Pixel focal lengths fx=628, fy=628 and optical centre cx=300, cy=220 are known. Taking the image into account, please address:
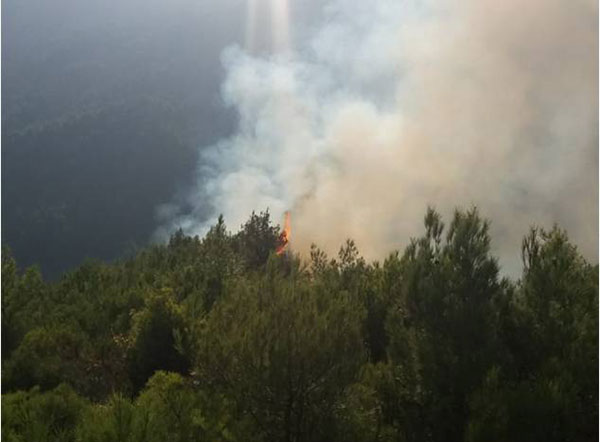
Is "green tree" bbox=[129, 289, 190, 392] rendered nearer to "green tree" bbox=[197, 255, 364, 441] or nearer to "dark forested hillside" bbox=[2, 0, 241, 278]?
"green tree" bbox=[197, 255, 364, 441]

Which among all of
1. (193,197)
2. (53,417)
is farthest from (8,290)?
(193,197)

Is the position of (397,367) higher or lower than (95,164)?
lower

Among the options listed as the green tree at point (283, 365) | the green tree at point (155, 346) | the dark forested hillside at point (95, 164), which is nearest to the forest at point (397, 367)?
the green tree at point (283, 365)

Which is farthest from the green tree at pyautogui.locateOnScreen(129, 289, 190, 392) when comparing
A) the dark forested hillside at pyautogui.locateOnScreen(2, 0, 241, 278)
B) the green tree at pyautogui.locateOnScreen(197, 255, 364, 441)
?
the dark forested hillside at pyautogui.locateOnScreen(2, 0, 241, 278)

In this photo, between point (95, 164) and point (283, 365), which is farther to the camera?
point (95, 164)

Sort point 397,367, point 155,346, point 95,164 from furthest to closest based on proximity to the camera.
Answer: point 95,164 → point 155,346 → point 397,367

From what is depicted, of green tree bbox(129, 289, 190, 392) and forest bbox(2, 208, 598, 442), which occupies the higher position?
green tree bbox(129, 289, 190, 392)

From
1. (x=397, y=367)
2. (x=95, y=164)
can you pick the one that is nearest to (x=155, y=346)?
(x=397, y=367)

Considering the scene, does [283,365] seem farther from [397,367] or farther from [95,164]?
[95,164]

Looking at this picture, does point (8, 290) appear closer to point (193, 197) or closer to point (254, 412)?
point (254, 412)

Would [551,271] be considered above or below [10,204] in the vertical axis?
below

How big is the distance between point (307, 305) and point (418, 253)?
189 inches

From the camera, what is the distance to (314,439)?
1434 cm

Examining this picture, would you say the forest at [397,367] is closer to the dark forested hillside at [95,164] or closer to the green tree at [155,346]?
the green tree at [155,346]
